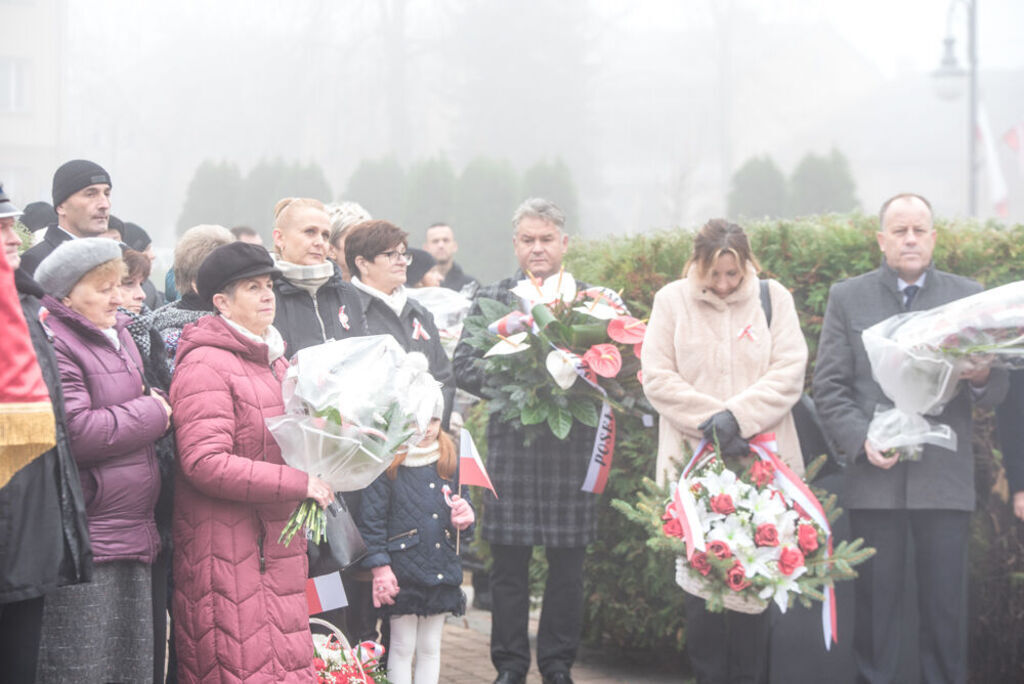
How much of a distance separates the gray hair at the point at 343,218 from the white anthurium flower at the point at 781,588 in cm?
286

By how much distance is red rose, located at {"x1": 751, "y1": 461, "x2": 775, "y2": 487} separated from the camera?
16.4ft

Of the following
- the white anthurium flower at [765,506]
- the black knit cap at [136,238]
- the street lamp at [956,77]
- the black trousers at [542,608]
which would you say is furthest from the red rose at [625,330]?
the street lamp at [956,77]

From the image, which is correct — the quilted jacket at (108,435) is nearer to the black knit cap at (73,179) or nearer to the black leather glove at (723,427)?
the black knit cap at (73,179)

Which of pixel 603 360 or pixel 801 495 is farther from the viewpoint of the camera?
pixel 603 360

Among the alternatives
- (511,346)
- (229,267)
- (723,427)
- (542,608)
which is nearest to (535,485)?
(542,608)

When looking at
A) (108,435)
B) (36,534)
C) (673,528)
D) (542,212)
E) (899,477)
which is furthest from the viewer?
(542,212)

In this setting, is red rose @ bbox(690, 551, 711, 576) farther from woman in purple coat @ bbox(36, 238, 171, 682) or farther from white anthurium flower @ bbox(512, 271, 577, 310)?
woman in purple coat @ bbox(36, 238, 171, 682)

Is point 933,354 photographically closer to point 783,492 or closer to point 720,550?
point 783,492

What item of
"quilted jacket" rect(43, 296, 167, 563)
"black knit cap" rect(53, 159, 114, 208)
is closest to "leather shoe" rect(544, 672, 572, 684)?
"quilted jacket" rect(43, 296, 167, 563)

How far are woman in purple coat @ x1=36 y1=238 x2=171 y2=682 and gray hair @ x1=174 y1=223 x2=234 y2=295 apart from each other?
3.13 ft

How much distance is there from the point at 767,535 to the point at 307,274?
2.22 metres

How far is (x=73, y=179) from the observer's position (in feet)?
18.6

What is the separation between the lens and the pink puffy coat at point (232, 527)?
Result: 386cm

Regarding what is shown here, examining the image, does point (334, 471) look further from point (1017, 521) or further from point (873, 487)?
point (1017, 521)
